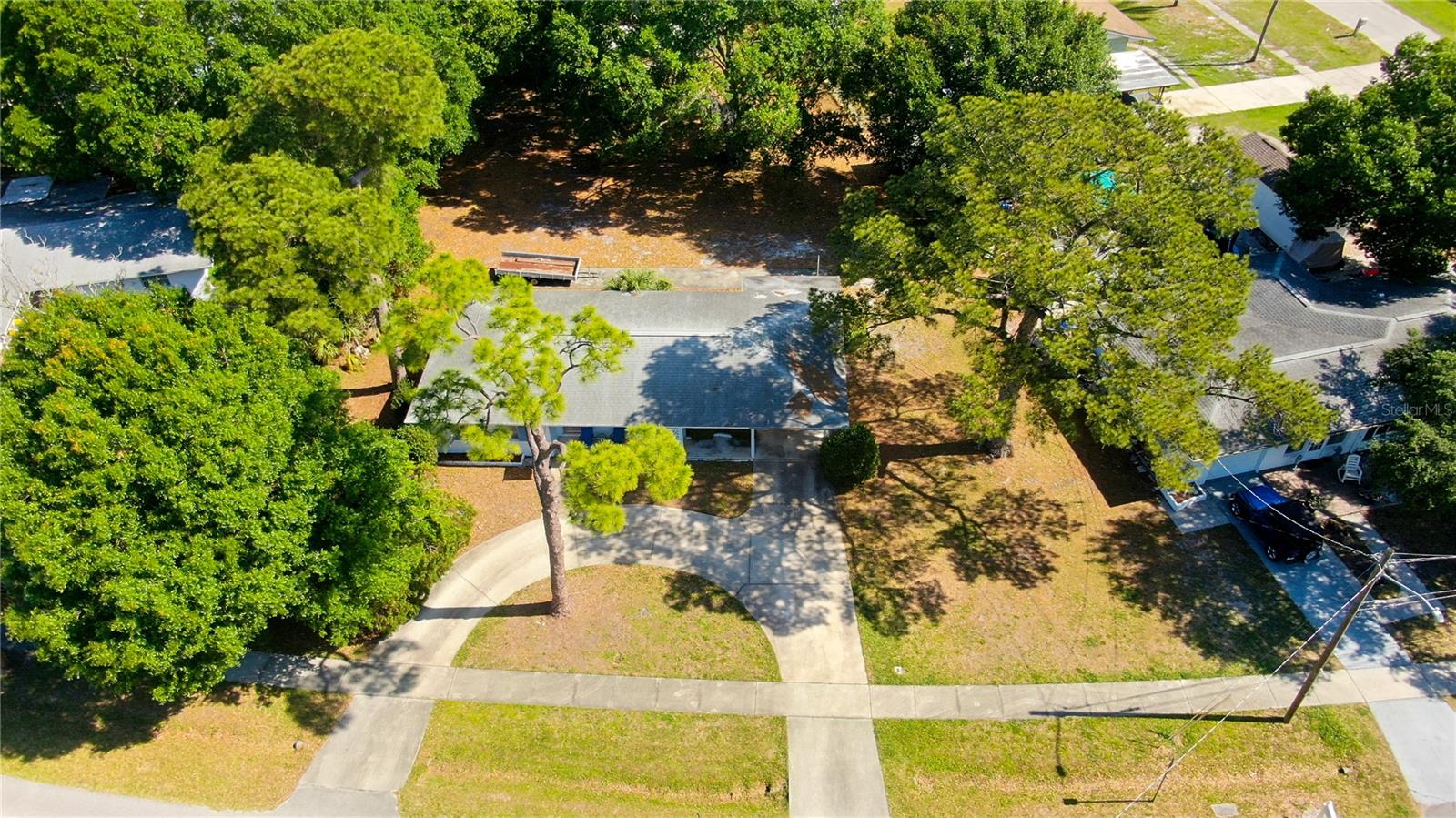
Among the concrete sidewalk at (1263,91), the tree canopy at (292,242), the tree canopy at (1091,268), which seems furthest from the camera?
the concrete sidewalk at (1263,91)

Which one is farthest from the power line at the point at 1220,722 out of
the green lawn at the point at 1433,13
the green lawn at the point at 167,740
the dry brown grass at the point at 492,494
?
the green lawn at the point at 1433,13

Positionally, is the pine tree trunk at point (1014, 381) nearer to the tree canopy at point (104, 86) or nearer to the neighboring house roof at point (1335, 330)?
the neighboring house roof at point (1335, 330)

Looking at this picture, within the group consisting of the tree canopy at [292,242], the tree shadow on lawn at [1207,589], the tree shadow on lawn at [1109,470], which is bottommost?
the tree shadow on lawn at [1207,589]

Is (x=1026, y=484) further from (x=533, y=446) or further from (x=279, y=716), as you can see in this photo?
(x=279, y=716)

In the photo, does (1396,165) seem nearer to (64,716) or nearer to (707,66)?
(707,66)

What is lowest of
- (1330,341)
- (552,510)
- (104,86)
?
(1330,341)

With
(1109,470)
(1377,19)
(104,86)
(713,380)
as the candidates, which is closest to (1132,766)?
(1109,470)

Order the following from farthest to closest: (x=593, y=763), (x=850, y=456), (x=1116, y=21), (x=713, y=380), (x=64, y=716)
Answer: (x=1116, y=21) < (x=713, y=380) < (x=850, y=456) < (x=64, y=716) < (x=593, y=763)
